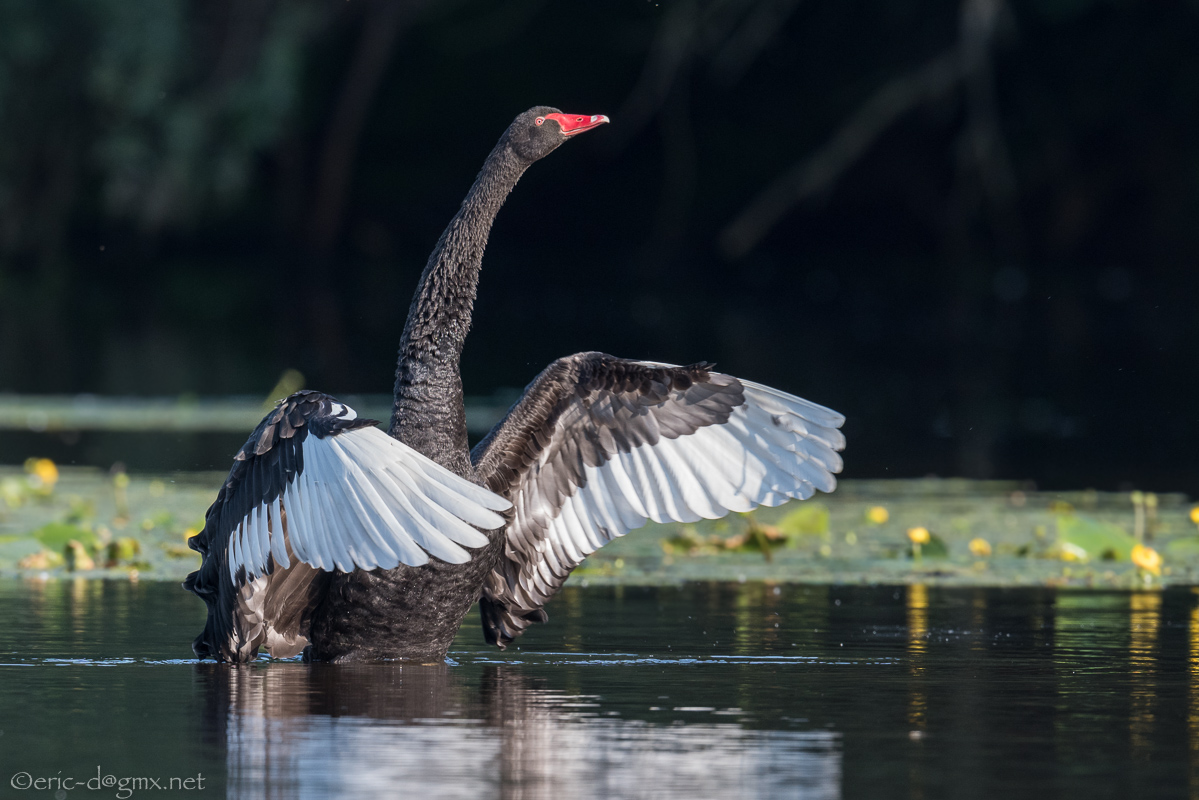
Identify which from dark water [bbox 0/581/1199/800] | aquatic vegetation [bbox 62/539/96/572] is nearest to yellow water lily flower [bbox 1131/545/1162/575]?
dark water [bbox 0/581/1199/800]

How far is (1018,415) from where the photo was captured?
15750 mm

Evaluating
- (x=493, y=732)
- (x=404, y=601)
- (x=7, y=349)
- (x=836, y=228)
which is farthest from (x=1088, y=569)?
(x=836, y=228)

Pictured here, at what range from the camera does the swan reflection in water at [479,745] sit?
4605 mm

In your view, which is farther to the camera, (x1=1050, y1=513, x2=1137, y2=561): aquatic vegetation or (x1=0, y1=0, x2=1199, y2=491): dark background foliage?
(x1=0, y1=0, x2=1199, y2=491): dark background foliage

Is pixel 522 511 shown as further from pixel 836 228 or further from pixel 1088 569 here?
pixel 836 228

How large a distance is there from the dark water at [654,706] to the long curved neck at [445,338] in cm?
77

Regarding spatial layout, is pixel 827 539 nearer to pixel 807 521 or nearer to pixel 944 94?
pixel 807 521

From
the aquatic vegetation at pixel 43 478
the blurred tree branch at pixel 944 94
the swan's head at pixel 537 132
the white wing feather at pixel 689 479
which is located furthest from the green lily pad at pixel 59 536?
the blurred tree branch at pixel 944 94

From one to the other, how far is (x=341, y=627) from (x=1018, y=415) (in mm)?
10185

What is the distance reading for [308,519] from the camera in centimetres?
552

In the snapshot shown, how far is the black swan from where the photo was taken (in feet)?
19.4

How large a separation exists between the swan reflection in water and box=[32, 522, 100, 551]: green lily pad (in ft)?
9.08

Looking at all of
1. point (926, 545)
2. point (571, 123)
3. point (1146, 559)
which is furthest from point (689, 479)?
point (1146, 559)

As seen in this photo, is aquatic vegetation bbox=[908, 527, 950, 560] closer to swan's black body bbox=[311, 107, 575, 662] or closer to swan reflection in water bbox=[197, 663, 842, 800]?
swan's black body bbox=[311, 107, 575, 662]
